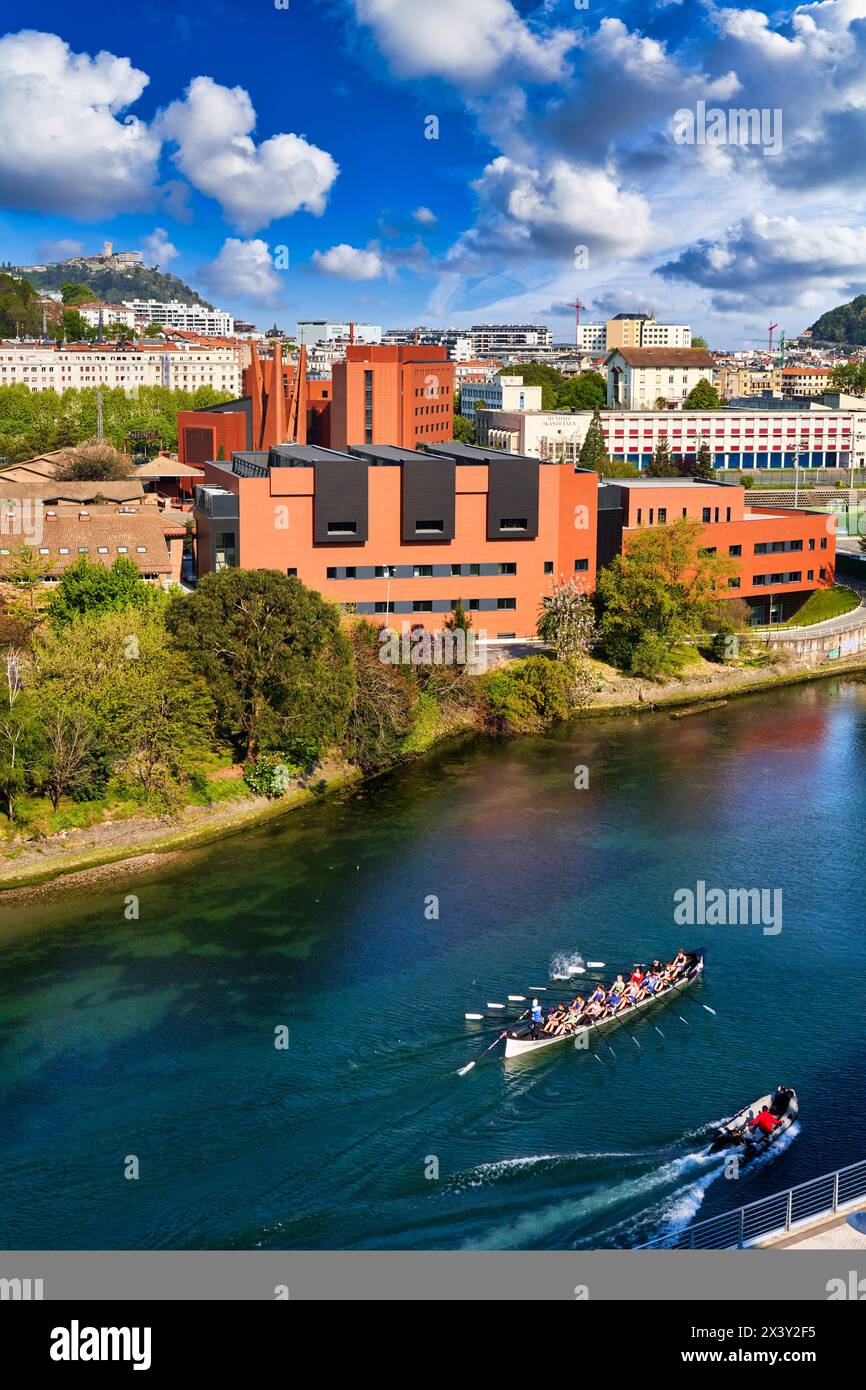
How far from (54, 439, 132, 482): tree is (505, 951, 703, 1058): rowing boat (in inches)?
1829

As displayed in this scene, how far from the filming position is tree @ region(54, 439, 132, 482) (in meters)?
63.6

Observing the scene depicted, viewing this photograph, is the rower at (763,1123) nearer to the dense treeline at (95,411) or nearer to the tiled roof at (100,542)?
the tiled roof at (100,542)

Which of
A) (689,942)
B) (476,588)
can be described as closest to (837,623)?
(476,588)

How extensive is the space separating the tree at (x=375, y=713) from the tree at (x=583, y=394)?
7678cm

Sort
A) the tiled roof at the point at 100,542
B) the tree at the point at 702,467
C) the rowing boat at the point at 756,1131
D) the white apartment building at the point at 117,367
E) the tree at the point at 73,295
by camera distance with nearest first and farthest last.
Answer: the rowing boat at the point at 756,1131
the tiled roof at the point at 100,542
the tree at the point at 702,467
the white apartment building at the point at 117,367
the tree at the point at 73,295

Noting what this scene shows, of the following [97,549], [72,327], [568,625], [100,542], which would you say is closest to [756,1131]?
[568,625]

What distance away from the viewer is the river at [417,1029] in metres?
16.6

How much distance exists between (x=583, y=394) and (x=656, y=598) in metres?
72.5

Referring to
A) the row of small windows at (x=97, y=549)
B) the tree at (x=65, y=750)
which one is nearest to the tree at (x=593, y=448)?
the row of small windows at (x=97, y=549)

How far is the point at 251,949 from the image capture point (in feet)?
78.3

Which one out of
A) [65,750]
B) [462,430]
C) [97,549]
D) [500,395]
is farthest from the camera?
[500,395]

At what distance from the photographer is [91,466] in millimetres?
63562

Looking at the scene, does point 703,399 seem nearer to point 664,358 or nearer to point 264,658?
point 664,358

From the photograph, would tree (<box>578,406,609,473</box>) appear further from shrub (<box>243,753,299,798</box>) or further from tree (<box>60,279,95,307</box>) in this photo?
tree (<box>60,279,95,307</box>)
